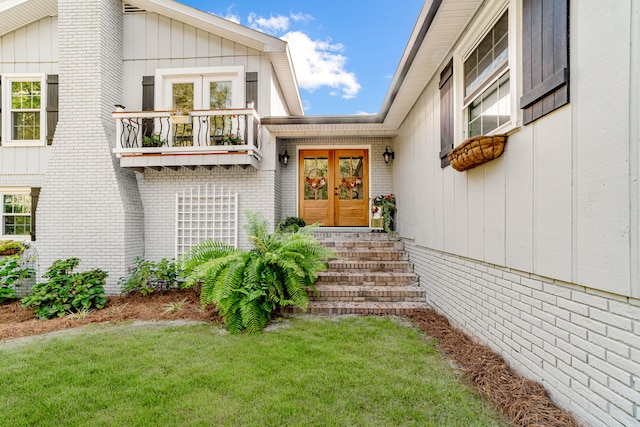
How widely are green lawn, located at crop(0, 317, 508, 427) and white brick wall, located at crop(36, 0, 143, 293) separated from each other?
2.32m

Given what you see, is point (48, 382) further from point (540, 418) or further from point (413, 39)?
point (413, 39)

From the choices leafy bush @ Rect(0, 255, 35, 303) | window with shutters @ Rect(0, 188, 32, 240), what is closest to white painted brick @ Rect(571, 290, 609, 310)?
leafy bush @ Rect(0, 255, 35, 303)

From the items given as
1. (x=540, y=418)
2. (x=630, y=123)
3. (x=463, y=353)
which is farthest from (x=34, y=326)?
(x=630, y=123)

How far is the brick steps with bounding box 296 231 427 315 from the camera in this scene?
13.5 feet

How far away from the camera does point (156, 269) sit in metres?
5.62

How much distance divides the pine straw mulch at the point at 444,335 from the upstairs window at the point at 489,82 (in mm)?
2102

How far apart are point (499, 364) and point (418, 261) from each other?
2.32 m

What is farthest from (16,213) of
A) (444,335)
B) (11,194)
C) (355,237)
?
(444,335)

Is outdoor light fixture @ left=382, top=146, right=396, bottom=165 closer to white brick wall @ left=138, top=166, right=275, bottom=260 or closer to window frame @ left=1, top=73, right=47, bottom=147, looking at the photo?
white brick wall @ left=138, top=166, right=275, bottom=260

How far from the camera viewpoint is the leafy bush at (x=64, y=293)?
436 cm

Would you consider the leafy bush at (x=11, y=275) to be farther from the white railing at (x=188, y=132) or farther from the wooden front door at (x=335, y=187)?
the wooden front door at (x=335, y=187)

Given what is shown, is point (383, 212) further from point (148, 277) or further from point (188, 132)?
point (148, 277)

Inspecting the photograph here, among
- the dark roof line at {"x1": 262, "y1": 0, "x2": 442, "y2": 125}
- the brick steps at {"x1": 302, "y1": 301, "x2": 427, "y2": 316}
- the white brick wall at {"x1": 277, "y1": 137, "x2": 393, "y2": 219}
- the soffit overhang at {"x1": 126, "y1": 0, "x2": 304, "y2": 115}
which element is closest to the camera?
the brick steps at {"x1": 302, "y1": 301, "x2": 427, "y2": 316}

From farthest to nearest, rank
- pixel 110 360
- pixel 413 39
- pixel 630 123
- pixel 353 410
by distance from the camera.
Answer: pixel 413 39 < pixel 110 360 < pixel 353 410 < pixel 630 123
